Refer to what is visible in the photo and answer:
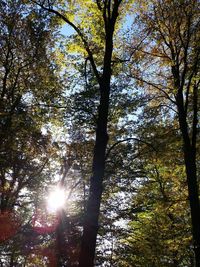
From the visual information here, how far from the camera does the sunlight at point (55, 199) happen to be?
21.6 meters

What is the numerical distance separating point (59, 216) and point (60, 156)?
3.53m

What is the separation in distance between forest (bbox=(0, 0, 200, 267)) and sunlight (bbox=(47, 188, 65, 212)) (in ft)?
1.20

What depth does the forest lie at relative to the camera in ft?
39.9

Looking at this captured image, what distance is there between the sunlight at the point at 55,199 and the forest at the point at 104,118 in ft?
1.20

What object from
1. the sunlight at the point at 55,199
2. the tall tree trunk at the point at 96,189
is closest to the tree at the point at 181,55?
the tall tree trunk at the point at 96,189

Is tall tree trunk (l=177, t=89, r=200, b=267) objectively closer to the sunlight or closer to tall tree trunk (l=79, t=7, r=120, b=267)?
tall tree trunk (l=79, t=7, r=120, b=267)

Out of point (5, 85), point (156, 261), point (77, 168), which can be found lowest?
point (156, 261)

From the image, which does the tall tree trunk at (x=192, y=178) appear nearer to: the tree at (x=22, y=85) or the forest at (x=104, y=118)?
the forest at (x=104, y=118)

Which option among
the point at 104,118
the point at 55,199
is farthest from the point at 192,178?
the point at 55,199

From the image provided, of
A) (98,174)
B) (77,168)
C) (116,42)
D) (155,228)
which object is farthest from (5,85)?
(155,228)

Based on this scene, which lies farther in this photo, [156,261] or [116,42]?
[156,261]

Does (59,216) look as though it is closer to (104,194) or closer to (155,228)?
(104,194)

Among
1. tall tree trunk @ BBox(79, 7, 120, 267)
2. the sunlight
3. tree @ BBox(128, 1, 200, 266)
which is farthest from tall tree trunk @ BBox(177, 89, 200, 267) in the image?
the sunlight

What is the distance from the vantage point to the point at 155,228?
20156 millimetres
